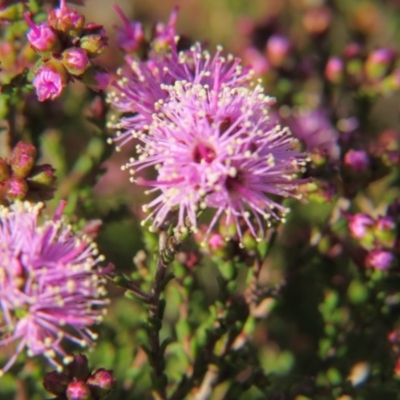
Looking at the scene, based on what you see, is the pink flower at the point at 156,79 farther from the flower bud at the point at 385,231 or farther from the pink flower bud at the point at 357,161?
the flower bud at the point at 385,231

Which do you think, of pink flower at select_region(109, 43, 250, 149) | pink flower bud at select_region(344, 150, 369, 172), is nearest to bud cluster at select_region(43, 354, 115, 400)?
pink flower at select_region(109, 43, 250, 149)

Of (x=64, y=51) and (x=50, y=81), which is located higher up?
(x=64, y=51)

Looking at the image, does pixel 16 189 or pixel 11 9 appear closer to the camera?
pixel 16 189

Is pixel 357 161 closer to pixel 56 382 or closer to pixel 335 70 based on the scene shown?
pixel 335 70

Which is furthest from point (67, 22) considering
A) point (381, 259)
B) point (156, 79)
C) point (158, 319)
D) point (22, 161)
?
point (381, 259)

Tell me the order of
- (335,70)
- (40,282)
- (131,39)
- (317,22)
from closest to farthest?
(40,282) < (131,39) < (335,70) < (317,22)

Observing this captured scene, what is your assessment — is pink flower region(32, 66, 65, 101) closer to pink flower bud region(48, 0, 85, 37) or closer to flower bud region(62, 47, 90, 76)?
flower bud region(62, 47, 90, 76)
